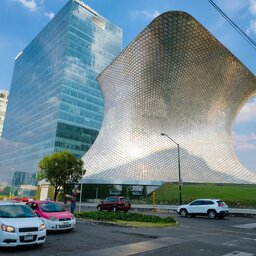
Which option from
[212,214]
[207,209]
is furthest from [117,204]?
[212,214]

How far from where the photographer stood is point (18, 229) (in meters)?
9.60

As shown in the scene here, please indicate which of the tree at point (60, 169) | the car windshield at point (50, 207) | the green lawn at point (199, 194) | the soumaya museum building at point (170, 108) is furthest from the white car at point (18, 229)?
the soumaya museum building at point (170, 108)

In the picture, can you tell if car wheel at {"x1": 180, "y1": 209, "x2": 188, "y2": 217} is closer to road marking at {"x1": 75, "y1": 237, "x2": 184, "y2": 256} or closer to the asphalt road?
the asphalt road

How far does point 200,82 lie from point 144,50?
1318 centimetres

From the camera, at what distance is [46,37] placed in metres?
123

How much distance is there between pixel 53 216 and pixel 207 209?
622 inches

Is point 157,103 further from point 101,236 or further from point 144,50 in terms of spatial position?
point 101,236

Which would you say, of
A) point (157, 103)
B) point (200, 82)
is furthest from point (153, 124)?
point (200, 82)

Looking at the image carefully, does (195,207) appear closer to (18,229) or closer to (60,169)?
(18,229)

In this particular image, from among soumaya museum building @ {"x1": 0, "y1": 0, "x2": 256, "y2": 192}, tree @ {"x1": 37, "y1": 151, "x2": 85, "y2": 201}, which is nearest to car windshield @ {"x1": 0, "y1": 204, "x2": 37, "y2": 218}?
tree @ {"x1": 37, "y1": 151, "x2": 85, "y2": 201}

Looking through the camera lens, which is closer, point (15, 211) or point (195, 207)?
point (15, 211)

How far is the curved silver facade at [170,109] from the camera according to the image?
54.8 metres

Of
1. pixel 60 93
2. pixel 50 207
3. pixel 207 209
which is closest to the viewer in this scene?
pixel 50 207

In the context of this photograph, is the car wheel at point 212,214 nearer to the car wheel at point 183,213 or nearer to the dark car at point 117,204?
the car wheel at point 183,213
